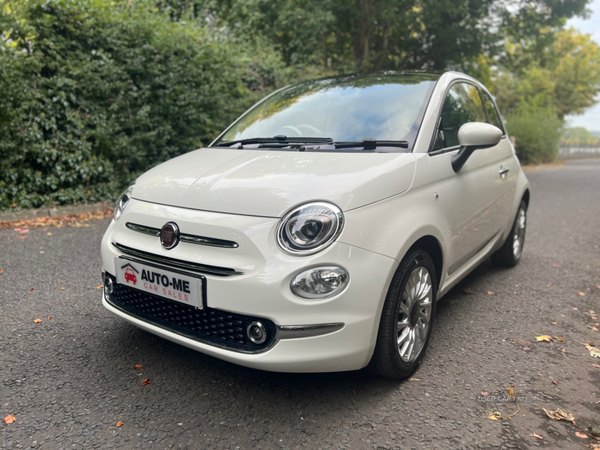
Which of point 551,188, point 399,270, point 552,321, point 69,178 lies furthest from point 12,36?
point 551,188

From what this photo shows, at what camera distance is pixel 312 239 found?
2.13 metres

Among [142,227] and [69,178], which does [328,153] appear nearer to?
[142,227]

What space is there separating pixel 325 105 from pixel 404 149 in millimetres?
853

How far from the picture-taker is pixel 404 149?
2.73 m

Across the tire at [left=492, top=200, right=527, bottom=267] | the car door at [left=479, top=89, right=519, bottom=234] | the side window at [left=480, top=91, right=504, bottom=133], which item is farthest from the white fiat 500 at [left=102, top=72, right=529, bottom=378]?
the tire at [left=492, top=200, right=527, bottom=267]

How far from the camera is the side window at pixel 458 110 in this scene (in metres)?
3.16

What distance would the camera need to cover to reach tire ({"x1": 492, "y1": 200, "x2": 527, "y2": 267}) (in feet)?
14.9

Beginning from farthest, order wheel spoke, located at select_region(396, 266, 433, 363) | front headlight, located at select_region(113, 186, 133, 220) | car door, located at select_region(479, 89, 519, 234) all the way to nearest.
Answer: car door, located at select_region(479, 89, 519, 234), front headlight, located at select_region(113, 186, 133, 220), wheel spoke, located at select_region(396, 266, 433, 363)

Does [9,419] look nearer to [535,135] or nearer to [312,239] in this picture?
[312,239]

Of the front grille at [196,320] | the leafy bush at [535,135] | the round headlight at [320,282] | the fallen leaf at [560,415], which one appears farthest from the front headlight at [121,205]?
the leafy bush at [535,135]

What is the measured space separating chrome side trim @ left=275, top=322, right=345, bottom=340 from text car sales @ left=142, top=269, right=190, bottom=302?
46cm

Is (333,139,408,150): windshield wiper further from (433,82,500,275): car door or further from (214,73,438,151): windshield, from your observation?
(433,82,500,275): car door

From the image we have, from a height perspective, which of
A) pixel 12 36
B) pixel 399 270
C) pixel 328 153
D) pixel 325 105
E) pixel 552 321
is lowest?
pixel 552 321

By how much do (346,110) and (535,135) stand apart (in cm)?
2204
